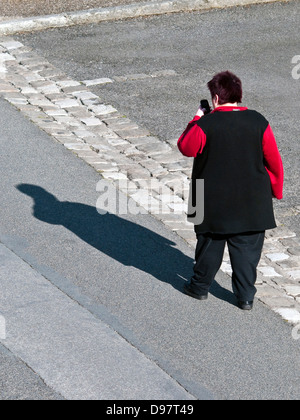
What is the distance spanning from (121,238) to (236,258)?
1.49 m

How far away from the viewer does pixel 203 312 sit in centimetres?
649

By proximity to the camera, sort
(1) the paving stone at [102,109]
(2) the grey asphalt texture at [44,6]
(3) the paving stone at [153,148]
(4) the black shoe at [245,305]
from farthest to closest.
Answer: (2) the grey asphalt texture at [44,6], (1) the paving stone at [102,109], (3) the paving stone at [153,148], (4) the black shoe at [245,305]

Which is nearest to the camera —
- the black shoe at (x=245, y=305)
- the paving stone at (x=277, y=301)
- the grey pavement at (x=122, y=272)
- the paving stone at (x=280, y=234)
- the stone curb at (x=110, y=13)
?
the grey pavement at (x=122, y=272)

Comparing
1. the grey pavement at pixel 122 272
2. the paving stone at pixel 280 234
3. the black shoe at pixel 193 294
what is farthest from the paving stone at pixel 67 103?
the black shoe at pixel 193 294

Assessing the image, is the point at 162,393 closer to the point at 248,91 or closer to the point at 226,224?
the point at 226,224

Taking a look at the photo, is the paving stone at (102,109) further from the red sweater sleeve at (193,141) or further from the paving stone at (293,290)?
the red sweater sleeve at (193,141)

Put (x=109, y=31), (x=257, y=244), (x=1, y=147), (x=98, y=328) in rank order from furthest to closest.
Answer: (x=109, y=31)
(x=1, y=147)
(x=257, y=244)
(x=98, y=328)

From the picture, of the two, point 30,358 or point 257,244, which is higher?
point 257,244

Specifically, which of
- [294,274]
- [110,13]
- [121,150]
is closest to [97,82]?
[121,150]

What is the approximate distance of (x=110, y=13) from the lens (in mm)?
13680

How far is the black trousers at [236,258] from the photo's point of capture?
638 cm

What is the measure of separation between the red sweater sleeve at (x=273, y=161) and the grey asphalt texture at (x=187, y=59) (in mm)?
2607

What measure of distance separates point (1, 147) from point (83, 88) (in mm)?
2281

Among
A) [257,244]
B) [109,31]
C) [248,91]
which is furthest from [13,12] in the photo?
[257,244]
